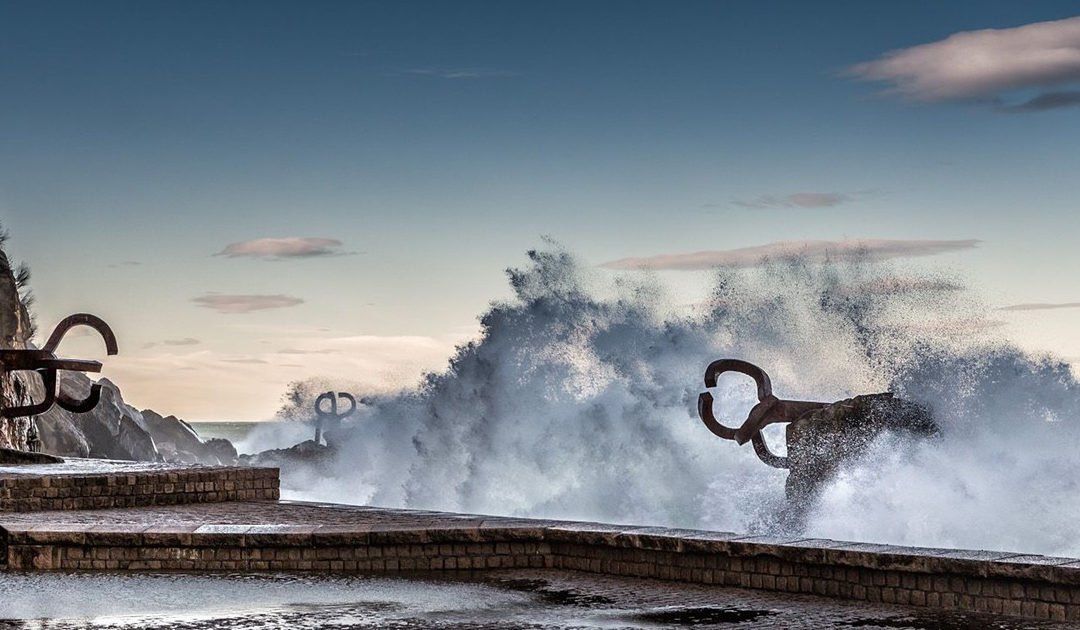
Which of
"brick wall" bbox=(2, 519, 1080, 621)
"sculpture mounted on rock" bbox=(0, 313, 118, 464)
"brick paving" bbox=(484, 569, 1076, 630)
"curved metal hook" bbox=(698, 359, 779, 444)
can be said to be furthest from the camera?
"sculpture mounted on rock" bbox=(0, 313, 118, 464)

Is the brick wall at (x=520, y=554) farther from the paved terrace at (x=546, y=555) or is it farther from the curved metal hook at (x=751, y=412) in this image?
the curved metal hook at (x=751, y=412)

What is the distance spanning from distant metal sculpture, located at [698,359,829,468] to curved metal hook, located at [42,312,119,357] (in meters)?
7.31

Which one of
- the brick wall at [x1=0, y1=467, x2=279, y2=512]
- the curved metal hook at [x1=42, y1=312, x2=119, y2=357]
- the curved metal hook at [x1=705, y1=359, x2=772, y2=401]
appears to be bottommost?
the brick wall at [x1=0, y1=467, x2=279, y2=512]

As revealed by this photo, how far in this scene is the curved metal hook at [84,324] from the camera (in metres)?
16.6

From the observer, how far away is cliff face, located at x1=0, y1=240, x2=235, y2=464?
75.0 ft

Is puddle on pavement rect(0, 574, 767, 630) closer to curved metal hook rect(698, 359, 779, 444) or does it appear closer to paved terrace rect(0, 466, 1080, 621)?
paved terrace rect(0, 466, 1080, 621)

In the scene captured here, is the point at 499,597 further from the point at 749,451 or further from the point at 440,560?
the point at 749,451

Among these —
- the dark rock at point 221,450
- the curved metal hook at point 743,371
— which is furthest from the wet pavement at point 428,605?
the dark rock at point 221,450

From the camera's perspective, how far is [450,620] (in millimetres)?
6043

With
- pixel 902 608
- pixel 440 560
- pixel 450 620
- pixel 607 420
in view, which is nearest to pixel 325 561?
pixel 440 560

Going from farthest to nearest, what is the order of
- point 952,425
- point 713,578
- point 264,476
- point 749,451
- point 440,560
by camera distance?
point 749,451, point 952,425, point 264,476, point 440,560, point 713,578

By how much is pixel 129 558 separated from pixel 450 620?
2.78 metres

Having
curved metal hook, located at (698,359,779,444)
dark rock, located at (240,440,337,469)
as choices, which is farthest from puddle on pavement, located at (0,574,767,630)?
dark rock, located at (240,440,337,469)

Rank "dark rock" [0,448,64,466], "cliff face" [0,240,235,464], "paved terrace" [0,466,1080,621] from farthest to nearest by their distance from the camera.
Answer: "cliff face" [0,240,235,464]
"dark rock" [0,448,64,466]
"paved terrace" [0,466,1080,621]
